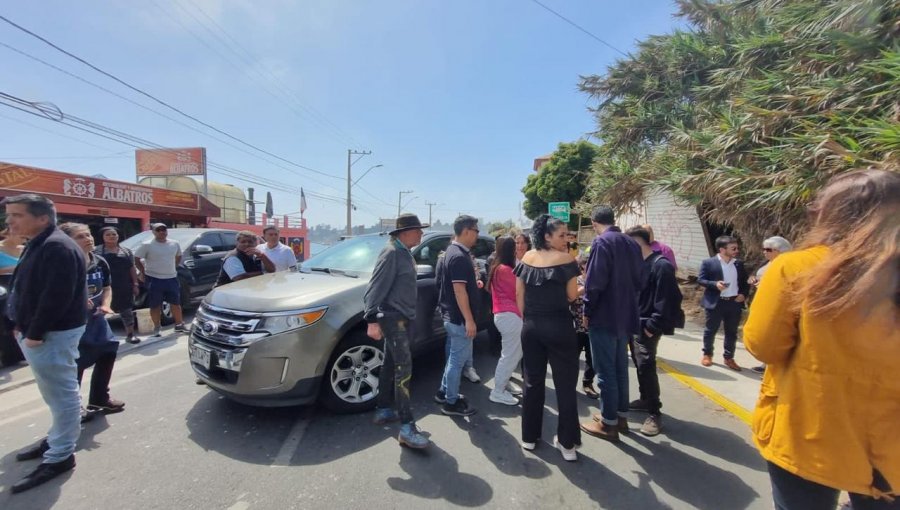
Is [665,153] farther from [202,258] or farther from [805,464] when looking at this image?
[202,258]

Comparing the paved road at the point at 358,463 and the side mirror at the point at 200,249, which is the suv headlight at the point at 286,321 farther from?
the side mirror at the point at 200,249

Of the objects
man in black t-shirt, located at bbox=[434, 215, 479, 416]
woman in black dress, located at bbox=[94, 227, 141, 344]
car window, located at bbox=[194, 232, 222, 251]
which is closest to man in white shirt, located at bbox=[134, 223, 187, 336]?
woman in black dress, located at bbox=[94, 227, 141, 344]

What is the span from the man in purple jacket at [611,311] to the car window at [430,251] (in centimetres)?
210

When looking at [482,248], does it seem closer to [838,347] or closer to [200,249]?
[838,347]

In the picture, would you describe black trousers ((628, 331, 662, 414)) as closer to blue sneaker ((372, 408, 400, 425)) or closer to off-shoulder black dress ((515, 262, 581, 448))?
off-shoulder black dress ((515, 262, 581, 448))

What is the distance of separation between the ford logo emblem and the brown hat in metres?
1.62

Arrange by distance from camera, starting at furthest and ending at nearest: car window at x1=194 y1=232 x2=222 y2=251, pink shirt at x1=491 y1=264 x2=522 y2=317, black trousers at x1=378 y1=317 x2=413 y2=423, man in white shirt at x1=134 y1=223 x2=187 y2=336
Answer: car window at x1=194 y1=232 x2=222 y2=251 < man in white shirt at x1=134 y1=223 x2=187 y2=336 < pink shirt at x1=491 y1=264 x2=522 y2=317 < black trousers at x1=378 y1=317 x2=413 y2=423

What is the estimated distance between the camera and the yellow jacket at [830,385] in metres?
1.27

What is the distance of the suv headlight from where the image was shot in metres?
3.17

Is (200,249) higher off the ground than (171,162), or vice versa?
(171,162)

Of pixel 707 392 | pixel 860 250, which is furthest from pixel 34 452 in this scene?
pixel 707 392

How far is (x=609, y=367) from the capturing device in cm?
320

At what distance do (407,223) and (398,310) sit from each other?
0.70 meters

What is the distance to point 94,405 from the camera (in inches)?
141
